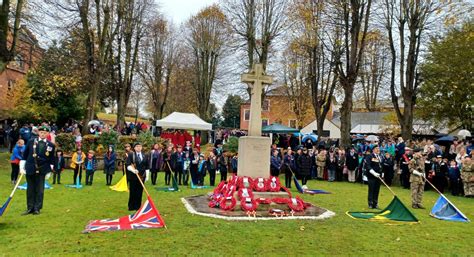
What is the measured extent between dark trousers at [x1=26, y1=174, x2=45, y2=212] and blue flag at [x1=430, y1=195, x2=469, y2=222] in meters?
10.3

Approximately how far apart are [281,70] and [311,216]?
36124mm

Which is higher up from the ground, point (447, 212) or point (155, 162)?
point (155, 162)

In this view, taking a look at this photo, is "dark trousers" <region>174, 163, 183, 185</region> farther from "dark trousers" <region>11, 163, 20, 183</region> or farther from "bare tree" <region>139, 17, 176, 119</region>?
"bare tree" <region>139, 17, 176, 119</region>

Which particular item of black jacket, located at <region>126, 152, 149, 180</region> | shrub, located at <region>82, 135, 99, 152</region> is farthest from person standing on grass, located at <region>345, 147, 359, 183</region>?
shrub, located at <region>82, 135, 99, 152</region>

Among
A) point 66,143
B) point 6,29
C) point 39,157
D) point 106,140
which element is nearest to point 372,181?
point 39,157

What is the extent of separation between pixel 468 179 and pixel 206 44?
28.1 m

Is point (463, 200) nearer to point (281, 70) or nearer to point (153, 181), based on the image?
point (153, 181)

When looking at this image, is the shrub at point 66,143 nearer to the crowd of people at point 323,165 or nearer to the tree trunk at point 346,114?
the crowd of people at point 323,165

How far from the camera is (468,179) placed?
52.7 feet

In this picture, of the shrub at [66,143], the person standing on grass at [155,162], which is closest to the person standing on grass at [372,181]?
the person standing on grass at [155,162]

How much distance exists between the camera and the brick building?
20359 millimetres

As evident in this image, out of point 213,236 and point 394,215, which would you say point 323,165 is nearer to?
point 394,215

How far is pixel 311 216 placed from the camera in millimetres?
10641

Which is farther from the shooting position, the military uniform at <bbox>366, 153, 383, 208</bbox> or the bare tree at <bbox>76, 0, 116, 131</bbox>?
the bare tree at <bbox>76, 0, 116, 131</bbox>
